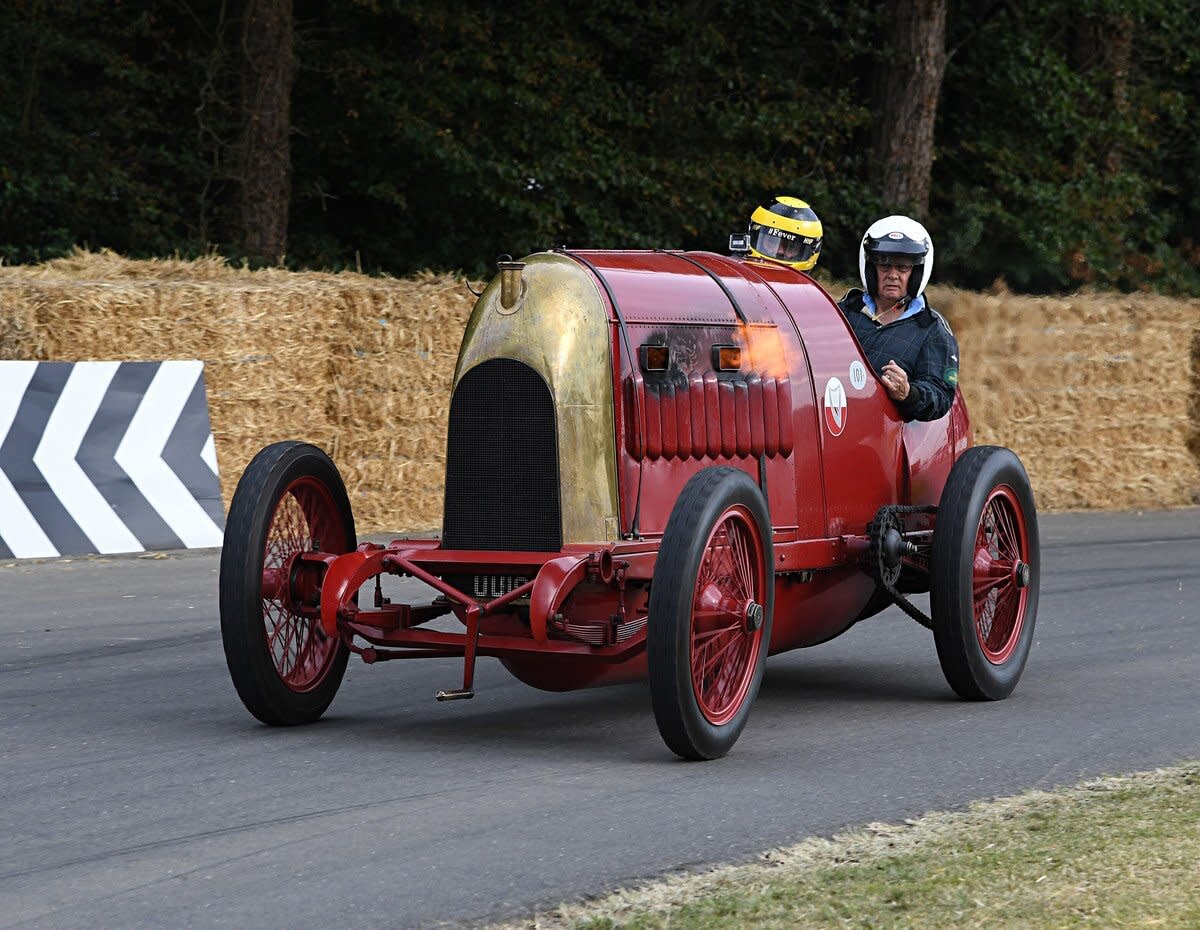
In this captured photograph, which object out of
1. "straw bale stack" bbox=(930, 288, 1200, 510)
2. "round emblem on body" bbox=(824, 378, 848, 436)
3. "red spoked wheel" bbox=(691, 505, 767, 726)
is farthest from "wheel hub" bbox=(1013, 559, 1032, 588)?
"straw bale stack" bbox=(930, 288, 1200, 510)

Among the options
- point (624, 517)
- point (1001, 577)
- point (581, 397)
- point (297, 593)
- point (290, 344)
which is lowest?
point (1001, 577)

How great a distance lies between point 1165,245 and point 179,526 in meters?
18.9

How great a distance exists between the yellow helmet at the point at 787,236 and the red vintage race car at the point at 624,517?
76 centimetres

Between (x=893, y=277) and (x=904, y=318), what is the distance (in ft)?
0.62

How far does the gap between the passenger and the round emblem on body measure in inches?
21.2

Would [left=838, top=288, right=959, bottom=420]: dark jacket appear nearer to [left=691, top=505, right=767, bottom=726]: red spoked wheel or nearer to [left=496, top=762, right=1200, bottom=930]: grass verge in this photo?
[left=691, top=505, right=767, bottom=726]: red spoked wheel

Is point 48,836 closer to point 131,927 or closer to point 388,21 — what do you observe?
point 131,927

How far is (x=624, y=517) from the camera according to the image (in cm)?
671

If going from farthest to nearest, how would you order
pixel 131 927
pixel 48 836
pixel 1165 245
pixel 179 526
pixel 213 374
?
pixel 1165 245 < pixel 213 374 < pixel 179 526 < pixel 48 836 < pixel 131 927

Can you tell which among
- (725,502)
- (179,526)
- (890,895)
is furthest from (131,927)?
(179,526)

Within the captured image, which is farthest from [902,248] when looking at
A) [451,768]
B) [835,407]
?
[451,768]

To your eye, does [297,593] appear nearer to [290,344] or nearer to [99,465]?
[99,465]

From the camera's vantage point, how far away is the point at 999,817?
562 centimetres

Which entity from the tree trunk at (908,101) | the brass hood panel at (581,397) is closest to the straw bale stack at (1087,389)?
the tree trunk at (908,101)
